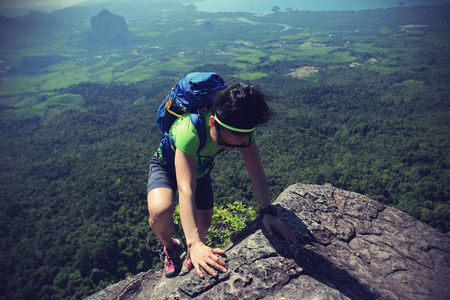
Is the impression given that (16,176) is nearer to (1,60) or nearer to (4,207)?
(4,207)

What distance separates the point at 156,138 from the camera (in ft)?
228

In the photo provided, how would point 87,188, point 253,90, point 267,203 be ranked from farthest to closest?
point 87,188 → point 267,203 → point 253,90

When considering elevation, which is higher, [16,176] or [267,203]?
[267,203]

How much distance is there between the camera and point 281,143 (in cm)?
5859

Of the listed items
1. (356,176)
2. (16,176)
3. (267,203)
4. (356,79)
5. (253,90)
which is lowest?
(16,176)

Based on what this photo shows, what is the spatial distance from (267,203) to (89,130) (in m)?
94.4

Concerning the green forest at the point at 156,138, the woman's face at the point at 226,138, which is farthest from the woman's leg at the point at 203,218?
the green forest at the point at 156,138

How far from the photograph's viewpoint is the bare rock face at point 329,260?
3074mm

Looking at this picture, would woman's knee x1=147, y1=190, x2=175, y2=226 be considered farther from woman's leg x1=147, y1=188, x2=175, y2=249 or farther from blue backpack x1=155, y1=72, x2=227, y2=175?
blue backpack x1=155, y1=72, x2=227, y2=175

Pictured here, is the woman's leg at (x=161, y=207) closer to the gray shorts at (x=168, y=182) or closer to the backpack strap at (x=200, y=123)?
the gray shorts at (x=168, y=182)

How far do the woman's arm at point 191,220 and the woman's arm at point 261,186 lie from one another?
854 millimetres

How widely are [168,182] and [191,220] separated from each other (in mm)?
971

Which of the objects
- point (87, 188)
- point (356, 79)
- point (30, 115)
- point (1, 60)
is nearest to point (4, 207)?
point (87, 188)

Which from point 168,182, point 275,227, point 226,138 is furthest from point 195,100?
point 275,227
